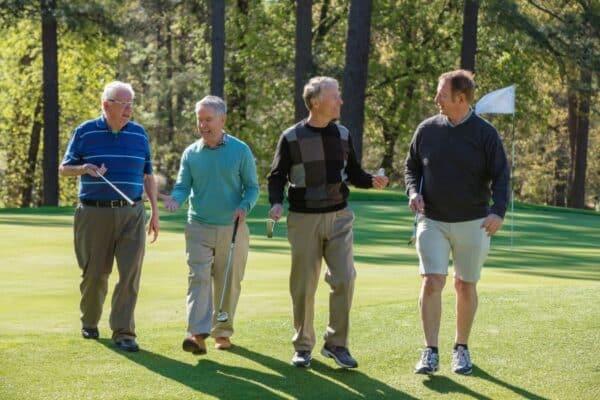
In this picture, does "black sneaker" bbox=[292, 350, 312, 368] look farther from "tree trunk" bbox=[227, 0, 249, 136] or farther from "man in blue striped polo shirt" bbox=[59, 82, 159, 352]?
"tree trunk" bbox=[227, 0, 249, 136]

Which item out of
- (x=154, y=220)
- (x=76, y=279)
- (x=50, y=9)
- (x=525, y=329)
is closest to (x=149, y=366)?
(x=154, y=220)

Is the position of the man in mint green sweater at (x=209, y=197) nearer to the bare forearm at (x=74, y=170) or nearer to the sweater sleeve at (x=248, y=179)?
the sweater sleeve at (x=248, y=179)

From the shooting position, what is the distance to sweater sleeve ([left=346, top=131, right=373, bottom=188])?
7.91 meters

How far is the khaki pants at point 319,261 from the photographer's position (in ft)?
25.4

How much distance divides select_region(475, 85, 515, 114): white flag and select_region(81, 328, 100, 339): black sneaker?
11587 mm

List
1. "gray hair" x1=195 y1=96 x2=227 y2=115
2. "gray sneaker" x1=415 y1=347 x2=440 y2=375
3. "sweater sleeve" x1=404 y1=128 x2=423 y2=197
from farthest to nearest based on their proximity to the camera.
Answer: "gray hair" x1=195 y1=96 x2=227 y2=115
"sweater sleeve" x1=404 y1=128 x2=423 y2=197
"gray sneaker" x1=415 y1=347 x2=440 y2=375

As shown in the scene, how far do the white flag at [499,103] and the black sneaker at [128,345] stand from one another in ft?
38.8

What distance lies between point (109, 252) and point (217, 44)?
25.0 metres

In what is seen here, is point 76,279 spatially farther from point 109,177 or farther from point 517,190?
point 517,190

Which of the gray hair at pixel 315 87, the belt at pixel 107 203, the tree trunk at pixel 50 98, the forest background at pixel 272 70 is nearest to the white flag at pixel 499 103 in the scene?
the belt at pixel 107 203

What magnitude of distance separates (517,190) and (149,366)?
5120 cm

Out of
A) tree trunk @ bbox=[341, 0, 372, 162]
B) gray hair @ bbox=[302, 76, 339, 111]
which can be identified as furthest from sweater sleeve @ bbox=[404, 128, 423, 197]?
→ tree trunk @ bbox=[341, 0, 372, 162]

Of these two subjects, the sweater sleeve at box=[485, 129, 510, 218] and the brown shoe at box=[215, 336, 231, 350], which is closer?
the sweater sleeve at box=[485, 129, 510, 218]

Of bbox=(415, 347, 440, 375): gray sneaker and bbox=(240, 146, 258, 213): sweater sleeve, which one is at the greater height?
bbox=(240, 146, 258, 213): sweater sleeve
